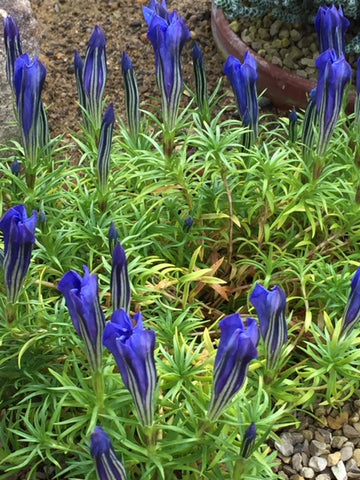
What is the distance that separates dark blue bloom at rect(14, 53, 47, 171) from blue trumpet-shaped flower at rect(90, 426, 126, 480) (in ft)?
3.67

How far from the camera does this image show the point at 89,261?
94.8 inches

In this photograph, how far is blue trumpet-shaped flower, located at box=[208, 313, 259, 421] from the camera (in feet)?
5.31

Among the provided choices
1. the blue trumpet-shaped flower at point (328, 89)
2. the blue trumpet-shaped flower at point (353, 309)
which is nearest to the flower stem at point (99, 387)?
the blue trumpet-shaped flower at point (353, 309)

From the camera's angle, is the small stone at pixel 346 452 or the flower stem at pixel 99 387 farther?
the small stone at pixel 346 452

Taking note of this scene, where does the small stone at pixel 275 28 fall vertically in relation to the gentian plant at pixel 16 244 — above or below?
below

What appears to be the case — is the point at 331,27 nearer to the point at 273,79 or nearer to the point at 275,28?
the point at 273,79

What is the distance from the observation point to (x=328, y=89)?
2293mm

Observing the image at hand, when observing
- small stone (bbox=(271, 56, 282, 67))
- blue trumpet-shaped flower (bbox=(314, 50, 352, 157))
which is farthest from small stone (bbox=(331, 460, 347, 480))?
small stone (bbox=(271, 56, 282, 67))

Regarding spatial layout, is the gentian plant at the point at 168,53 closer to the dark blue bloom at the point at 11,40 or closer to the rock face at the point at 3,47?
the dark blue bloom at the point at 11,40

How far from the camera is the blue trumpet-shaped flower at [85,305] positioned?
1674 mm

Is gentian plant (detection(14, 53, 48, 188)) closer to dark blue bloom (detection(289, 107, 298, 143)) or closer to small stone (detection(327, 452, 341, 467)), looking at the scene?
dark blue bloom (detection(289, 107, 298, 143))

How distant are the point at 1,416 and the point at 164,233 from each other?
2.46ft

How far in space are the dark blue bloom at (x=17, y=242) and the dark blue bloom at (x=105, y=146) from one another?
1.66 ft

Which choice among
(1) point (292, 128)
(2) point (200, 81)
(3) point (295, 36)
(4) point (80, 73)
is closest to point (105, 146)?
(4) point (80, 73)
